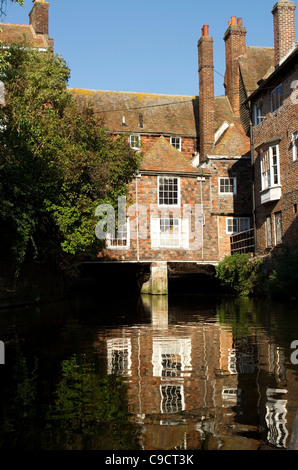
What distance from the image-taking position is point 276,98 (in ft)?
94.0

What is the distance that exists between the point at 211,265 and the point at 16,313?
18487 millimetres

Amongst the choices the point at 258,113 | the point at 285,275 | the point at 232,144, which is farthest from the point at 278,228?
the point at 232,144

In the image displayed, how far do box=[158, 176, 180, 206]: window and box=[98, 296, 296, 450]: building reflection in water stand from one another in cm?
2164

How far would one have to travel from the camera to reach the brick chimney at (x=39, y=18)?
130ft

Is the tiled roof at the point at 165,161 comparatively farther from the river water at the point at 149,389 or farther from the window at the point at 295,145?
the river water at the point at 149,389

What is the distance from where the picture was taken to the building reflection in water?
17.1 ft

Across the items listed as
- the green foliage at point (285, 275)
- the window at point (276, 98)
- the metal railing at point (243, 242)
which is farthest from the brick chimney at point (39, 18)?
the green foliage at point (285, 275)

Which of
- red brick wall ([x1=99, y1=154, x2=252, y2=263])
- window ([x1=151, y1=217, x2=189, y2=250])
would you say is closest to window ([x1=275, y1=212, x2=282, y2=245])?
red brick wall ([x1=99, y1=154, x2=252, y2=263])

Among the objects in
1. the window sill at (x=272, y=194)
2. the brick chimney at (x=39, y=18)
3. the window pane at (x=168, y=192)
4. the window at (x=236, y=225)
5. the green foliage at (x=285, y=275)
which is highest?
the brick chimney at (x=39, y=18)

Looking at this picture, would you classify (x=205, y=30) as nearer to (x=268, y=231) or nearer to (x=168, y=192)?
(x=168, y=192)

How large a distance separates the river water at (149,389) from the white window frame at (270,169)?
15.9 meters

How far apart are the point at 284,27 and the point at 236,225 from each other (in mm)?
12821

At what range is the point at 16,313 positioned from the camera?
780 inches
